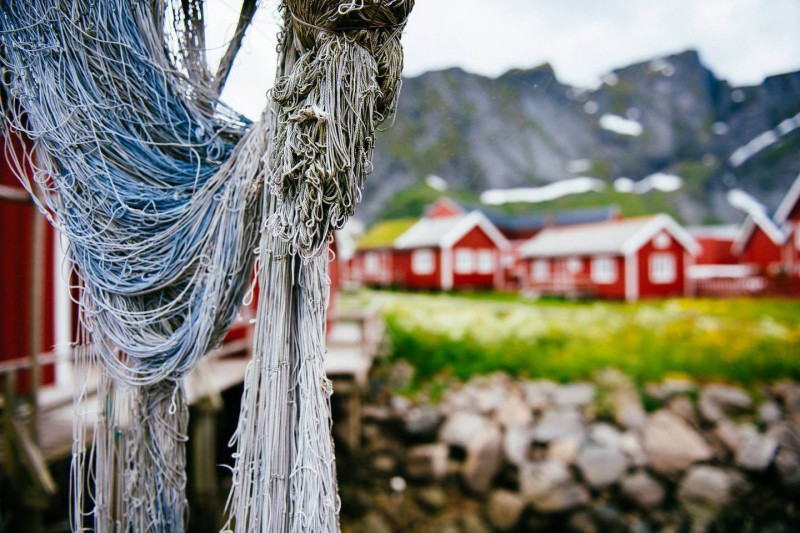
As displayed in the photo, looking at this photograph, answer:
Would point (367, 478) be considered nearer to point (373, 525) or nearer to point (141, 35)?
point (373, 525)

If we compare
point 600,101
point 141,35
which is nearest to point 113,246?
point 141,35

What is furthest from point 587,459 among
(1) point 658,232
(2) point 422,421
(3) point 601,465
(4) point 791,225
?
(4) point 791,225

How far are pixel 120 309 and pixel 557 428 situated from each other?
6.90 m

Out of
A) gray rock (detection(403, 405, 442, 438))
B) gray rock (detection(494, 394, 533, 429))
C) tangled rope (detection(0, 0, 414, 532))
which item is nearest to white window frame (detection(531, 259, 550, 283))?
gray rock (detection(494, 394, 533, 429))

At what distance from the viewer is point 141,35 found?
1.60m

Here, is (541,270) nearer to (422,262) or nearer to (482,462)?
(422,262)

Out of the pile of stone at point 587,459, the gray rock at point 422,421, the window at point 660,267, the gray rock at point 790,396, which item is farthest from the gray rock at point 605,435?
the window at point 660,267

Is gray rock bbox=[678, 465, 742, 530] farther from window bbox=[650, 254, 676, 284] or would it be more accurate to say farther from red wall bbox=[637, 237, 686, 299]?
window bbox=[650, 254, 676, 284]

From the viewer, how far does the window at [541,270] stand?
909 cm

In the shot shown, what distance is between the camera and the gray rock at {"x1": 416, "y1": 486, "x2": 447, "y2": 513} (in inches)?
248

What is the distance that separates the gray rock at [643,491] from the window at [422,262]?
16.8 ft

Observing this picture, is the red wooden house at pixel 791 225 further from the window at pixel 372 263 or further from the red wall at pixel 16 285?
the red wall at pixel 16 285

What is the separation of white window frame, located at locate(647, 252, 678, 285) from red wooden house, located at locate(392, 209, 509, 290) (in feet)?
8.83

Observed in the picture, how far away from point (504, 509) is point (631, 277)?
15.7 feet
